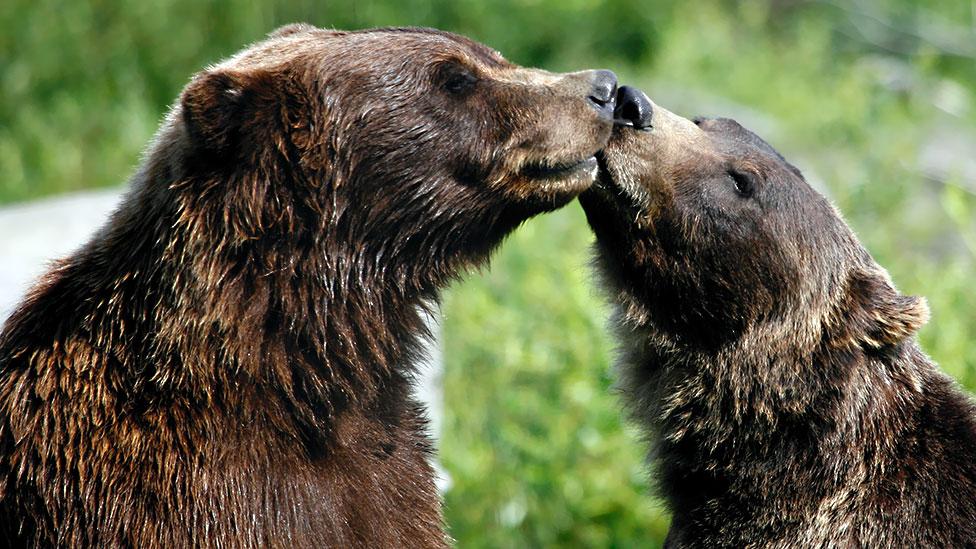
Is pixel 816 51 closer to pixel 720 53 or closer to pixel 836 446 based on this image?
pixel 720 53

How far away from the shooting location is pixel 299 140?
4.25m

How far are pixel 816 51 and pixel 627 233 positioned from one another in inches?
538

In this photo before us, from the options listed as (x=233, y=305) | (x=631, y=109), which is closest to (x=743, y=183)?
(x=631, y=109)

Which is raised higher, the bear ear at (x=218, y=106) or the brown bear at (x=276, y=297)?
the bear ear at (x=218, y=106)

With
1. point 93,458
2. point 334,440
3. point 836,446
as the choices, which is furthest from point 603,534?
point 93,458

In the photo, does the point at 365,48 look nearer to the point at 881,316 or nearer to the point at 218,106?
the point at 218,106

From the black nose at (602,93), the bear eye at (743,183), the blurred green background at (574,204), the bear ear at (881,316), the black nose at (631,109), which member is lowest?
the blurred green background at (574,204)

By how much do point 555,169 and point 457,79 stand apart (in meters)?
0.49

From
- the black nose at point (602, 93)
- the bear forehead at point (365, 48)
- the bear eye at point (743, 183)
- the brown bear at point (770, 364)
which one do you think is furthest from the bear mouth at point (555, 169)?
the bear eye at point (743, 183)

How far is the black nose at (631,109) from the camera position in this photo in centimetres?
476

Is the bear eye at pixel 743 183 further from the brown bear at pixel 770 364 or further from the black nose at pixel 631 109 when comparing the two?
the black nose at pixel 631 109

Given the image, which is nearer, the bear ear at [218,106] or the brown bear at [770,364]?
the bear ear at [218,106]

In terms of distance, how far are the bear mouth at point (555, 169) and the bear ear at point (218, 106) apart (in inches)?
39.6

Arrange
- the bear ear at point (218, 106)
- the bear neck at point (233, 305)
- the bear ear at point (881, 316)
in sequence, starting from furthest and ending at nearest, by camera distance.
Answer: the bear ear at point (881, 316) < the bear neck at point (233, 305) < the bear ear at point (218, 106)
